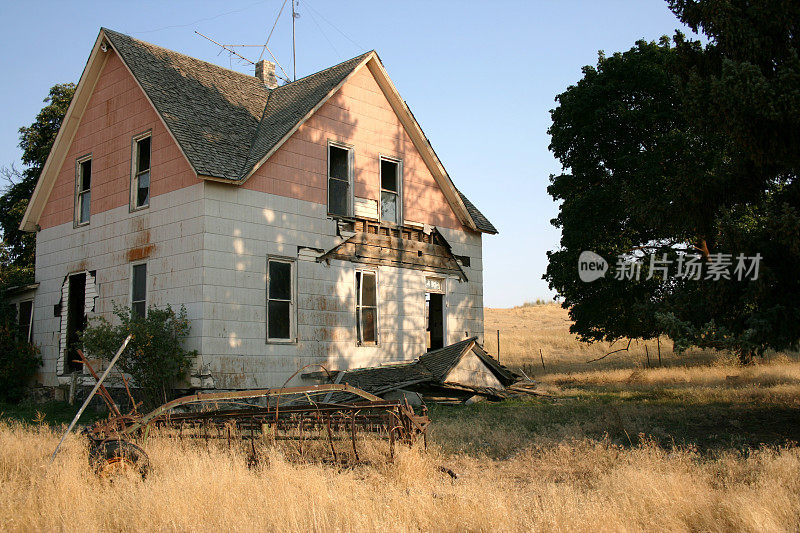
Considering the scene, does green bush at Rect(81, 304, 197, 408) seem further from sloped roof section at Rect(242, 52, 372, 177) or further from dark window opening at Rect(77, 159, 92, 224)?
dark window opening at Rect(77, 159, 92, 224)

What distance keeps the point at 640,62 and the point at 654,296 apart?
27.2 feet

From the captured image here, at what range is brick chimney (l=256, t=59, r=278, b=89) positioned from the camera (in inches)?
870

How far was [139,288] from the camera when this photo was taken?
16.5 metres

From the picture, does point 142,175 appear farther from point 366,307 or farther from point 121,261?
point 366,307

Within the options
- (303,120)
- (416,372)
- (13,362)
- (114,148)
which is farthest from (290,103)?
(13,362)

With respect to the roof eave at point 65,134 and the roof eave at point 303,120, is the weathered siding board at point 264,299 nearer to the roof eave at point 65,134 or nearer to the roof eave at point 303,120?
the roof eave at point 303,120

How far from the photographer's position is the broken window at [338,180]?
58.5 ft

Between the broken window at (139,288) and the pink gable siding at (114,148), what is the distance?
73.1 inches

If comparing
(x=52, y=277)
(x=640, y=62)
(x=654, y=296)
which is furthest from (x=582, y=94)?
(x=52, y=277)

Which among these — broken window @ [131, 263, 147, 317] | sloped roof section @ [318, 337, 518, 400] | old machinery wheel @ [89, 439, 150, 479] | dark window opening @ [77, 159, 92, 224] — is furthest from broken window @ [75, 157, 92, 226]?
old machinery wheel @ [89, 439, 150, 479]

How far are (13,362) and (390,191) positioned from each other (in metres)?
11.5

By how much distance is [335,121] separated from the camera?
1802cm

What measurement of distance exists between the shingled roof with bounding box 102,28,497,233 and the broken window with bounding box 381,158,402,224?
2.88 metres

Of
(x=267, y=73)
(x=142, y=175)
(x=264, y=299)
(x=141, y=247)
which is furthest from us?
(x=267, y=73)
